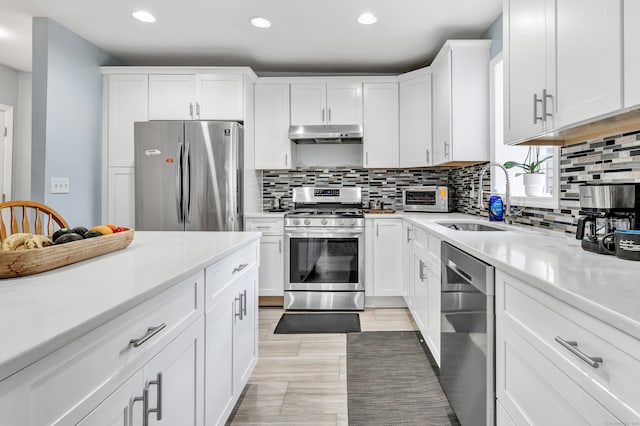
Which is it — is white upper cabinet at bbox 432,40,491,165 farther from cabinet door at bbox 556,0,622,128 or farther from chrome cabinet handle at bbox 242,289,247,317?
chrome cabinet handle at bbox 242,289,247,317

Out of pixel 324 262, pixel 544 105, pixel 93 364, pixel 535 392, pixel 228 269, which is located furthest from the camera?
pixel 324 262

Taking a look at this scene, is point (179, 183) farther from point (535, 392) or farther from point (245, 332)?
point (535, 392)

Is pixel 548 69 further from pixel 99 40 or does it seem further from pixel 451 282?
pixel 99 40

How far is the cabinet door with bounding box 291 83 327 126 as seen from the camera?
154 inches

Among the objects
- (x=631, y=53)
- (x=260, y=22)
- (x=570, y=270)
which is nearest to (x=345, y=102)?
(x=260, y=22)

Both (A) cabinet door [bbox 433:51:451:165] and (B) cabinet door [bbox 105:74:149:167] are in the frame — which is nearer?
(A) cabinet door [bbox 433:51:451:165]

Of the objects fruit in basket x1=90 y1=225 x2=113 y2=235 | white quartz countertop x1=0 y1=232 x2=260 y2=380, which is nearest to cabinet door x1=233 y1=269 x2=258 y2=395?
white quartz countertop x1=0 y1=232 x2=260 y2=380

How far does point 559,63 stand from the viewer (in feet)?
4.79

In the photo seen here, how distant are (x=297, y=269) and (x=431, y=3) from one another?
2451 mm

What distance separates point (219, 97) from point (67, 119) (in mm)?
1314

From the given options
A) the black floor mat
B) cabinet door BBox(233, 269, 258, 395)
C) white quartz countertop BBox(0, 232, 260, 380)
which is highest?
white quartz countertop BBox(0, 232, 260, 380)

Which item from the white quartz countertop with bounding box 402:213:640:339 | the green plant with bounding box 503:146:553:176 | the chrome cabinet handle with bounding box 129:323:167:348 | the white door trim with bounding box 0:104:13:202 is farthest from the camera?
the white door trim with bounding box 0:104:13:202

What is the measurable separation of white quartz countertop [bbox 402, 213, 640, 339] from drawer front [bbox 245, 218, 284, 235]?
2003mm

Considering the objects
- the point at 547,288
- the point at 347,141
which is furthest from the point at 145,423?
the point at 347,141
